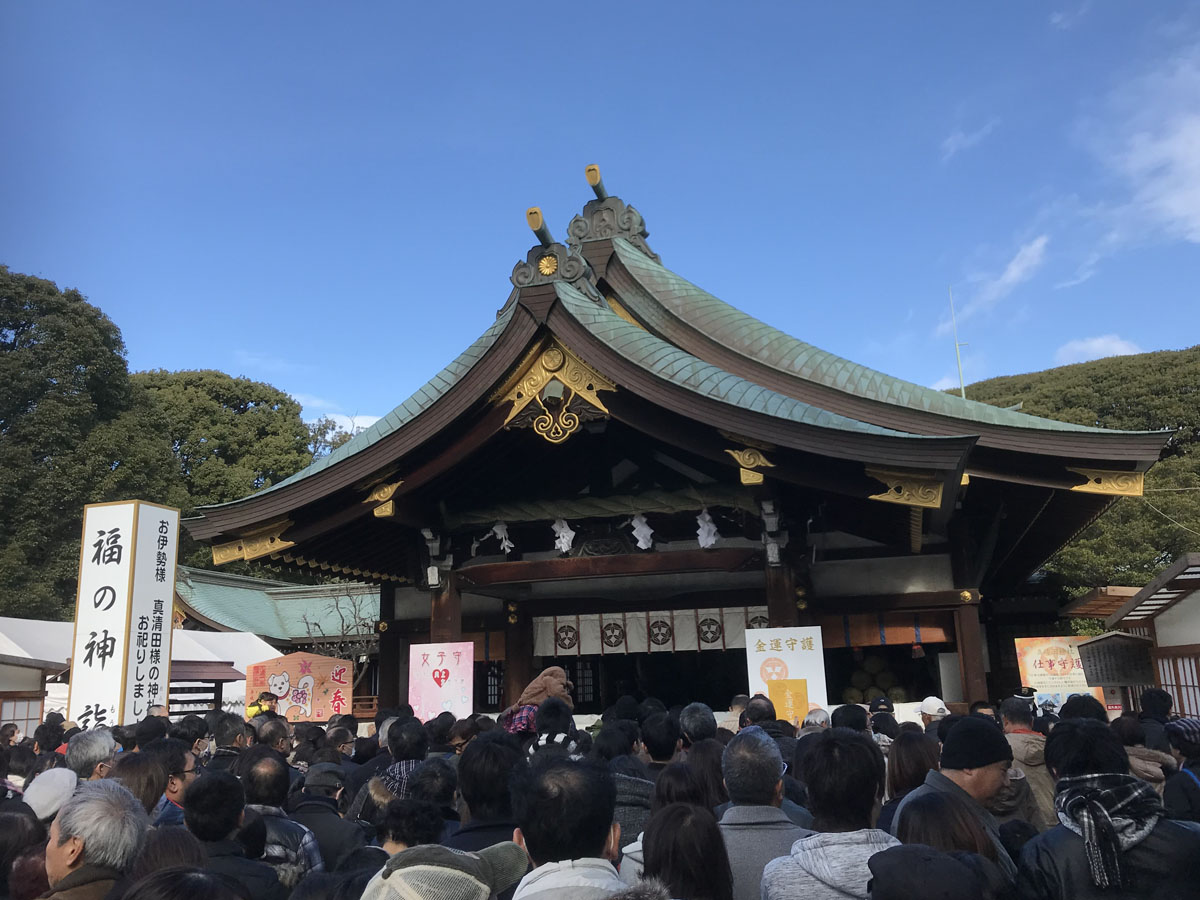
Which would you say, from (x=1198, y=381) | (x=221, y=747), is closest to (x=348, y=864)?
(x=221, y=747)

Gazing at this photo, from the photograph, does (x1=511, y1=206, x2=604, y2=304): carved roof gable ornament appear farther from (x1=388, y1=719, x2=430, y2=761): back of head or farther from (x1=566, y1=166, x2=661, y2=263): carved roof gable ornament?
(x1=388, y1=719, x2=430, y2=761): back of head

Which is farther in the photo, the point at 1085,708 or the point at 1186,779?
the point at 1085,708

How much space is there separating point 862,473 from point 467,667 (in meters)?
4.61

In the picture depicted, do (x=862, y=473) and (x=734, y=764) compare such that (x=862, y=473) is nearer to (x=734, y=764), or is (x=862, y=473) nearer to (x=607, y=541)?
(x=607, y=541)

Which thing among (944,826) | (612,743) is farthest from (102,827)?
(612,743)

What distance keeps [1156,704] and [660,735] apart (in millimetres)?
3598

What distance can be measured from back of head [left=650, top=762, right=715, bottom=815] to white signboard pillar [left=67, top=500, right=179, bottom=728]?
732 centimetres

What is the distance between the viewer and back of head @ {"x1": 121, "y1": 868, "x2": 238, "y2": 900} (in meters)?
1.85

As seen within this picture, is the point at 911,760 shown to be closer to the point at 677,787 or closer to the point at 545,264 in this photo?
the point at 677,787

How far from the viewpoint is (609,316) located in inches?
379

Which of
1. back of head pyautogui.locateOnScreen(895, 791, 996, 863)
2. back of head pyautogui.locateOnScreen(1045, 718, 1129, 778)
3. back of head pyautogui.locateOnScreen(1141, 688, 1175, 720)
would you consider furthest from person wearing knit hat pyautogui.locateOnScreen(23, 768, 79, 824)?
back of head pyautogui.locateOnScreen(1141, 688, 1175, 720)

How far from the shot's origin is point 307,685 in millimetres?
12586

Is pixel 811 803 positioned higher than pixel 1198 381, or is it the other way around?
pixel 1198 381

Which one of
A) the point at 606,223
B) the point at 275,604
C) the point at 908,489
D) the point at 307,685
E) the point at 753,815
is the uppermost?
the point at 606,223
